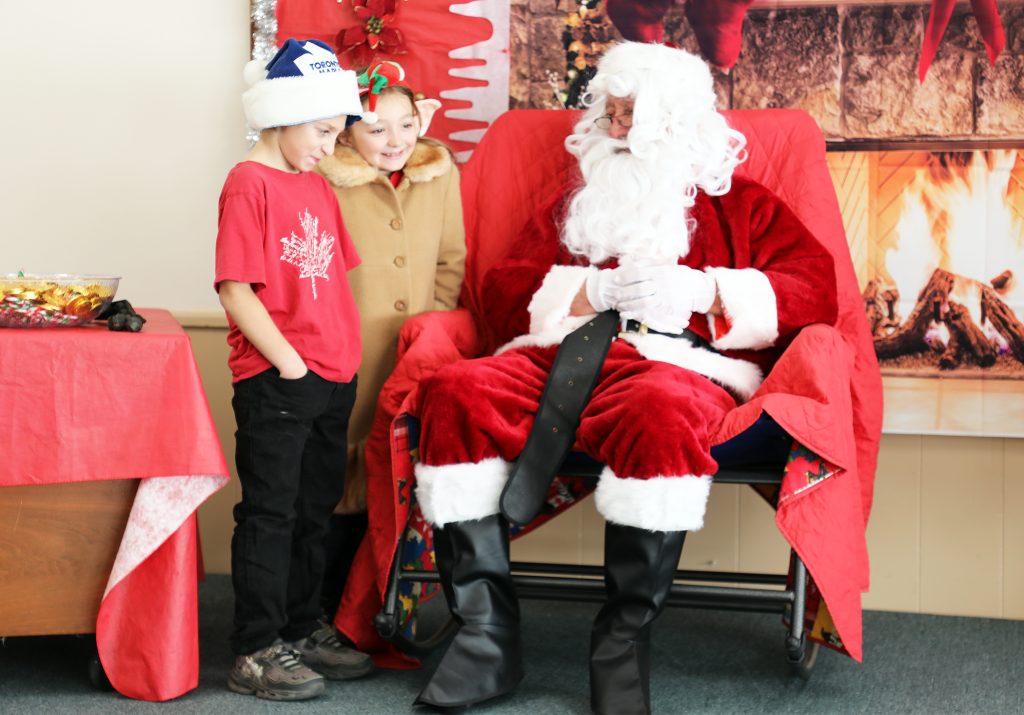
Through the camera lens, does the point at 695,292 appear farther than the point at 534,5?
No

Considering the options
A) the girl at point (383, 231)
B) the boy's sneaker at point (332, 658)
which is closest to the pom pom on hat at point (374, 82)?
the girl at point (383, 231)

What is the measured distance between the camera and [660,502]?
1.75 metres

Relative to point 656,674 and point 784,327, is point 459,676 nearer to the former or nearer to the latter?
point 656,674

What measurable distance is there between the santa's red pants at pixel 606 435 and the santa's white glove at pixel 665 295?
98 millimetres

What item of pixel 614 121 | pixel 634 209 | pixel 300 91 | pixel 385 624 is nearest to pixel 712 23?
pixel 614 121

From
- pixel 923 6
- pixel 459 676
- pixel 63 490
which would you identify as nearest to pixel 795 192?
pixel 923 6

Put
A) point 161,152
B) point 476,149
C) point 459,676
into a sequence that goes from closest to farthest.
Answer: point 459,676
point 476,149
point 161,152

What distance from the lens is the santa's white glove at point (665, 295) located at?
206 cm

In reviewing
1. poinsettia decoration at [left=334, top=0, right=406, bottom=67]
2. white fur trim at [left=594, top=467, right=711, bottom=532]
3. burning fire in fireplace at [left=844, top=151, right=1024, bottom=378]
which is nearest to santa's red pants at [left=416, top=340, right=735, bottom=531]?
white fur trim at [left=594, top=467, right=711, bottom=532]

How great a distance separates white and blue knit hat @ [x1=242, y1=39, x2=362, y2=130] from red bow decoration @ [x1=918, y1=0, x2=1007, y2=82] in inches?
50.7

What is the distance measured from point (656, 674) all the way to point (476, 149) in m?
1.15

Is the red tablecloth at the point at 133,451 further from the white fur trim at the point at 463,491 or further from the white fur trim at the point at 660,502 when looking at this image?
the white fur trim at the point at 660,502

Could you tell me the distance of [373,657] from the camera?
2.15 meters

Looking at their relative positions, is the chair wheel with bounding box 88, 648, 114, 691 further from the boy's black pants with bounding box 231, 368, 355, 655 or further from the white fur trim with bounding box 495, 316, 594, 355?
the white fur trim with bounding box 495, 316, 594, 355
